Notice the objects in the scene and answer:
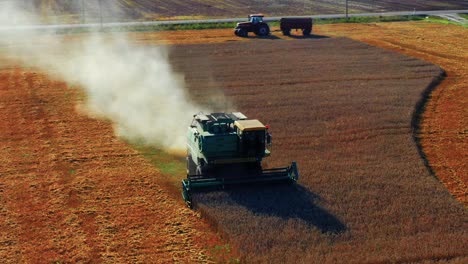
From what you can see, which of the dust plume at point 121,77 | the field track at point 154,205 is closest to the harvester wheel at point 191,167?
the field track at point 154,205

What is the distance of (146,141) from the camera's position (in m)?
32.1

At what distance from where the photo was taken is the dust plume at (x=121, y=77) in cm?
3428

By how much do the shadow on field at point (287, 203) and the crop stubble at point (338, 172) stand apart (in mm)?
39

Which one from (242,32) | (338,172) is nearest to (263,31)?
(242,32)

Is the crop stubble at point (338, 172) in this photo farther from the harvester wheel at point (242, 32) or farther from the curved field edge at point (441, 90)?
the harvester wheel at point (242, 32)

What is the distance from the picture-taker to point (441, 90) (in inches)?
1692

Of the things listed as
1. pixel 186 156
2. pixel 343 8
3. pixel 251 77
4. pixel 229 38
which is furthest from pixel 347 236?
pixel 343 8

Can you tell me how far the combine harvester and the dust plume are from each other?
240 inches

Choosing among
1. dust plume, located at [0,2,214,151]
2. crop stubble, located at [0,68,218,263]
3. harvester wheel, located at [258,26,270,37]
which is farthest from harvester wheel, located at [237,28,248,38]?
crop stubble, located at [0,68,218,263]

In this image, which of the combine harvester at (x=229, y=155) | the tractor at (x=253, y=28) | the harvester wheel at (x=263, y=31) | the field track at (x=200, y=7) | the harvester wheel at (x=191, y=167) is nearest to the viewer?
the combine harvester at (x=229, y=155)

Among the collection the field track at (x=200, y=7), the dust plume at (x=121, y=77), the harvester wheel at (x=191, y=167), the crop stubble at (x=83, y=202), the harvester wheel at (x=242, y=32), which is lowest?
the crop stubble at (x=83, y=202)

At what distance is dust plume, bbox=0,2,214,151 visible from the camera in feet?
112

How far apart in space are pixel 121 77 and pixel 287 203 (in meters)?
25.7

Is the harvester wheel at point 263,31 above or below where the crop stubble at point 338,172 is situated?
above
